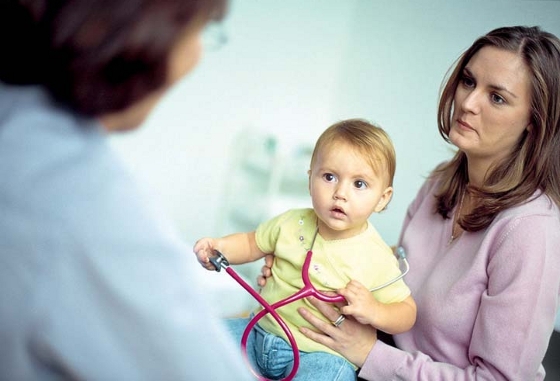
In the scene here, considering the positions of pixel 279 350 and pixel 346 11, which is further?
pixel 346 11

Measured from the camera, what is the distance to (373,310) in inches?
46.9

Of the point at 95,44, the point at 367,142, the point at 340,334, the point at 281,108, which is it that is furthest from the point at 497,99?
the point at 281,108

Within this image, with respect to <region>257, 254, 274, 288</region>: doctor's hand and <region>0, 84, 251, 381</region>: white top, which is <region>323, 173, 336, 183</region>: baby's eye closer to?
<region>257, 254, 274, 288</region>: doctor's hand

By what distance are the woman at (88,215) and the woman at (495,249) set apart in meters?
0.70

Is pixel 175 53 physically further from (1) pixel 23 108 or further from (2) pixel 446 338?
(2) pixel 446 338

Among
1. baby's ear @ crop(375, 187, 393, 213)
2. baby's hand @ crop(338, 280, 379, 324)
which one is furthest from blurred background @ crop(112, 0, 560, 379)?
baby's hand @ crop(338, 280, 379, 324)

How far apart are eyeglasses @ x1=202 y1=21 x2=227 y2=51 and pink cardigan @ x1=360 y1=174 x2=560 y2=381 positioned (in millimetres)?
756

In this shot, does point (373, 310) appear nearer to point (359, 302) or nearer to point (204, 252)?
point (359, 302)

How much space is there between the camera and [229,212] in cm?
294

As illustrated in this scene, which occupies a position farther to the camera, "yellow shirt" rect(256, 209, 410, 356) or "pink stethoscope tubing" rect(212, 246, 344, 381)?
"yellow shirt" rect(256, 209, 410, 356)

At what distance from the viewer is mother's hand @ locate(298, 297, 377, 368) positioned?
1.27m

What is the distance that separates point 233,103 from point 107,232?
234 centimetres

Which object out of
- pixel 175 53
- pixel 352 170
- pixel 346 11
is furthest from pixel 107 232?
pixel 346 11

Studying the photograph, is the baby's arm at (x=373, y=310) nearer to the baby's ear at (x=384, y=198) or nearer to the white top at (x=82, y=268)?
the baby's ear at (x=384, y=198)
